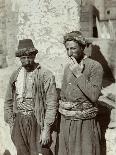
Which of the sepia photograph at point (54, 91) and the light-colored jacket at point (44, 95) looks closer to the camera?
the sepia photograph at point (54, 91)

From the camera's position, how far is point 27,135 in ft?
16.3

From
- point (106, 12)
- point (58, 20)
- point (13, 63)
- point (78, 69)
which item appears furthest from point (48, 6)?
point (106, 12)

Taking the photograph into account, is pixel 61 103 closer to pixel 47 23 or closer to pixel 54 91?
pixel 54 91

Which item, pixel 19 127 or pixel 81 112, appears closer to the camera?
pixel 81 112

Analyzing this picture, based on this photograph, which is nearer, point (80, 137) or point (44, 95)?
point (80, 137)

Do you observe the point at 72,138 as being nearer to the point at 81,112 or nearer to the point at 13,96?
the point at 81,112

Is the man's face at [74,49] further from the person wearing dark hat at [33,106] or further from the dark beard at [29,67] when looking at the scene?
the dark beard at [29,67]

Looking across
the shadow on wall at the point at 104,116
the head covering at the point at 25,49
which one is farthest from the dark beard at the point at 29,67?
the shadow on wall at the point at 104,116

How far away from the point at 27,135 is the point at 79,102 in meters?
0.86

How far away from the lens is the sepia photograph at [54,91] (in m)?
4.63

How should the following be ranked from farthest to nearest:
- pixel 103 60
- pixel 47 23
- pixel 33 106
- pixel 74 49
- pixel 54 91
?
pixel 103 60 < pixel 47 23 < pixel 33 106 < pixel 54 91 < pixel 74 49

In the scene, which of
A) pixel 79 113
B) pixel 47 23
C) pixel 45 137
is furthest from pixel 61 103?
pixel 47 23

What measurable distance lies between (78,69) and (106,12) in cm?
1014

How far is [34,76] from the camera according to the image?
489cm
